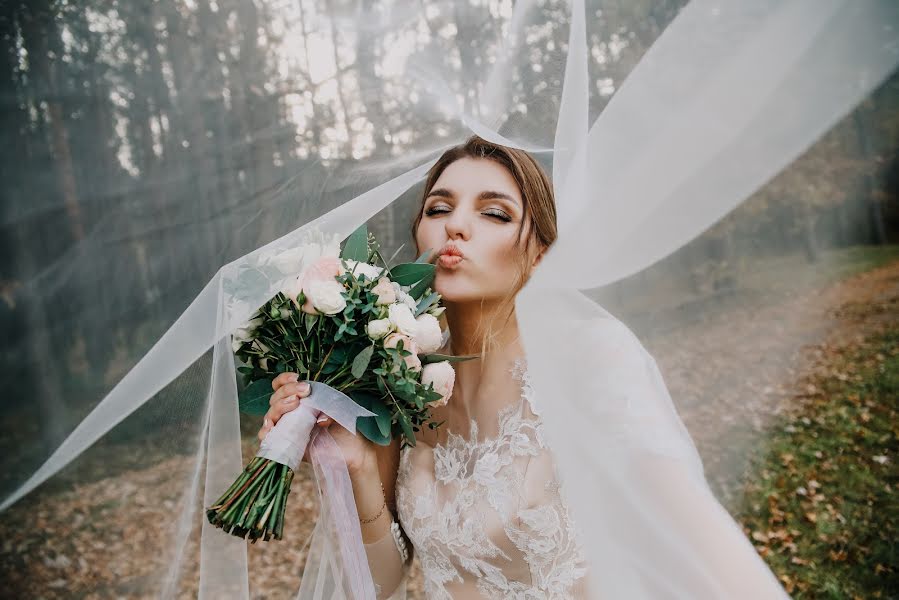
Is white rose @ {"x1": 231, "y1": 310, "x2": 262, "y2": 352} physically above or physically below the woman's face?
below

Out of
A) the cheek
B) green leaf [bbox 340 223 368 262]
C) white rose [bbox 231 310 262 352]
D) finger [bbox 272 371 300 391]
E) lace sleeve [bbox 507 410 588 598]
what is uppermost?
green leaf [bbox 340 223 368 262]

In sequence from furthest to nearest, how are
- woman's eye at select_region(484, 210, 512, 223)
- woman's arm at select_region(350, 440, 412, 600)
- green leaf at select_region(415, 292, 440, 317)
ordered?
1. woman's eye at select_region(484, 210, 512, 223)
2. woman's arm at select_region(350, 440, 412, 600)
3. green leaf at select_region(415, 292, 440, 317)

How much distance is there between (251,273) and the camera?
148cm

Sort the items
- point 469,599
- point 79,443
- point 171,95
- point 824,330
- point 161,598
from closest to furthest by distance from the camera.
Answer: point 79,443 < point 161,598 < point 469,599 < point 171,95 < point 824,330

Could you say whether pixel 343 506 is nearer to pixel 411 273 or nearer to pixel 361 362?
pixel 361 362

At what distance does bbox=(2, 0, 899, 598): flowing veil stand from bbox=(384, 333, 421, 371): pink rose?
299 millimetres

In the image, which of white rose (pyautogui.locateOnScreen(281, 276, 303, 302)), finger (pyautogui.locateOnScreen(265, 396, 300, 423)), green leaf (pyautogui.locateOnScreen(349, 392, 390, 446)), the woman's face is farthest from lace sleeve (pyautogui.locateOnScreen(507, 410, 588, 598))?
white rose (pyautogui.locateOnScreen(281, 276, 303, 302))

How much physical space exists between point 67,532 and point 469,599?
3.76 m

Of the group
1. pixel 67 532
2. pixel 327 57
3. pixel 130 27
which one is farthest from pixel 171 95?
pixel 67 532

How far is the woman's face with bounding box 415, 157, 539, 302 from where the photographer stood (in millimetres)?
1771

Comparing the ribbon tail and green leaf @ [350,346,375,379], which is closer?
green leaf @ [350,346,375,379]

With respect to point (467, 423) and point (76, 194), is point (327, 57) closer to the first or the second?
point (467, 423)

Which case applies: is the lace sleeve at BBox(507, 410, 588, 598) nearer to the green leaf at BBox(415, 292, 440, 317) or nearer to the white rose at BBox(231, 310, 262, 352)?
the green leaf at BBox(415, 292, 440, 317)

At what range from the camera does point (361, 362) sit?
4.59 feet
